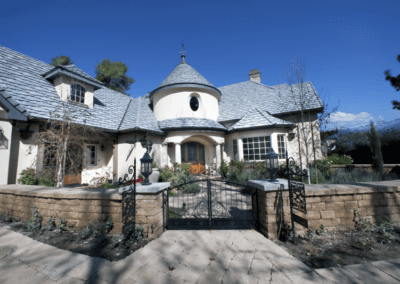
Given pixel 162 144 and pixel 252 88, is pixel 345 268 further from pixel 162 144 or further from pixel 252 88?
pixel 252 88

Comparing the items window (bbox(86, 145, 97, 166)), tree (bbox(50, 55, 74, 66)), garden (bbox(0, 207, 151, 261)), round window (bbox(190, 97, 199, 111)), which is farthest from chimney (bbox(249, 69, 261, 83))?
tree (bbox(50, 55, 74, 66))

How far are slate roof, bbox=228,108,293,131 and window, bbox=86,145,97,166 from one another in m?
8.80

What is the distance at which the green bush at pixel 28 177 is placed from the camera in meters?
6.32

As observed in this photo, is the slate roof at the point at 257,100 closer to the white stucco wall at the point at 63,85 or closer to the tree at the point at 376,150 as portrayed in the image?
the tree at the point at 376,150

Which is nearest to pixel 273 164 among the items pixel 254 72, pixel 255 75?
pixel 255 75

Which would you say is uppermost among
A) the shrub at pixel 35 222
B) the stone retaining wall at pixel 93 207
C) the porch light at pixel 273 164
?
the porch light at pixel 273 164

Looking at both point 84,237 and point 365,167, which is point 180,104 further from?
point 365,167

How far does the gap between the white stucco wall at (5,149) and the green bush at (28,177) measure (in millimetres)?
500

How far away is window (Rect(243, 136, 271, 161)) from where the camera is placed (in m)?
11.0

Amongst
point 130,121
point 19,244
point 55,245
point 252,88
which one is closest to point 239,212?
point 55,245

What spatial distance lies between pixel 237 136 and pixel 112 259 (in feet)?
33.6

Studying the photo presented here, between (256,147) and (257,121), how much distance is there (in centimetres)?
174

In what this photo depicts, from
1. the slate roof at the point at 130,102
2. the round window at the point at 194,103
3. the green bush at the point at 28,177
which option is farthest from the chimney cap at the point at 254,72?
the green bush at the point at 28,177

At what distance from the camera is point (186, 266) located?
260cm
